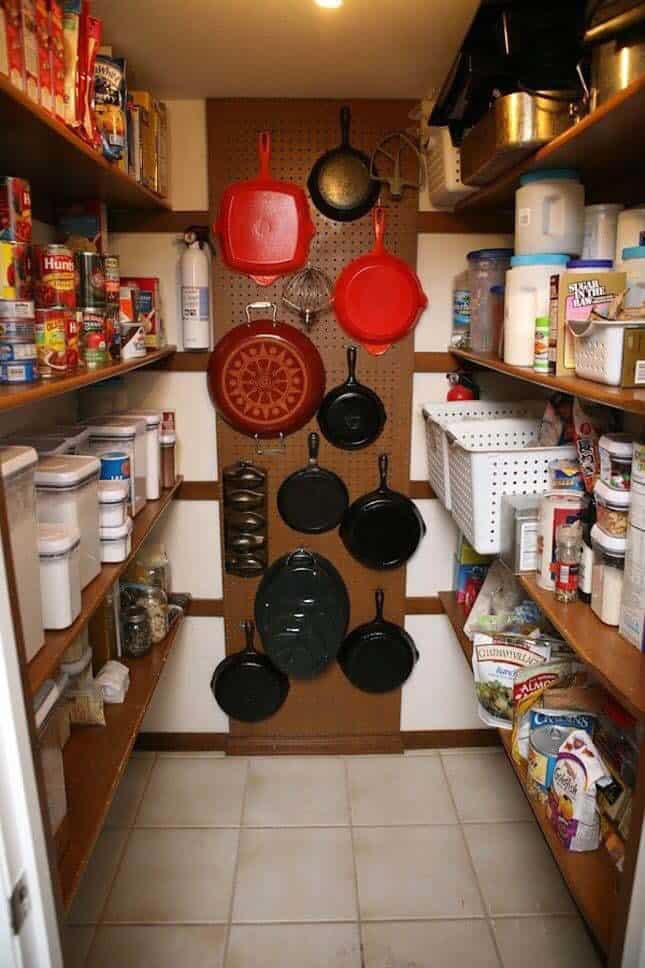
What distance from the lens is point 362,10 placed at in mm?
1634

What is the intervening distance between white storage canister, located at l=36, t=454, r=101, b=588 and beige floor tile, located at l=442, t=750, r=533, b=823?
1.58 meters

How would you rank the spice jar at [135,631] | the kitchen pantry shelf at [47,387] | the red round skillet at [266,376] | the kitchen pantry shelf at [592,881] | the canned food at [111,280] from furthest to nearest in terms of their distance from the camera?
the red round skillet at [266,376] < the spice jar at [135,631] < the canned food at [111,280] < the kitchen pantry shelf at [592,881] < the kitchen pantry shelf at [47,387]

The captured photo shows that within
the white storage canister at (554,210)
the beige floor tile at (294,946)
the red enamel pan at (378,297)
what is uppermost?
the white storage canister at (554,210)

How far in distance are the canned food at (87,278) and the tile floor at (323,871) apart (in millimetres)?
1516

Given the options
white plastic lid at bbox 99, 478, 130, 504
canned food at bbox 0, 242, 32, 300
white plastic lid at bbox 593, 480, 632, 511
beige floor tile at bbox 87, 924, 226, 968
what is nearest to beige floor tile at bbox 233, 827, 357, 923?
beige floor tile at bbox 87, 924, 226, 968

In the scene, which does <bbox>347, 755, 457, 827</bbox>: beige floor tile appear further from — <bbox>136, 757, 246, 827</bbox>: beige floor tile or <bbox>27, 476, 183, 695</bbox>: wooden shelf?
<bbox>27, 476, 183, 695</bbox>: wooden shelf

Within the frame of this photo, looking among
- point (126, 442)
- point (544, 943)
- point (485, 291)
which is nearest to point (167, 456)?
point (126, 442)

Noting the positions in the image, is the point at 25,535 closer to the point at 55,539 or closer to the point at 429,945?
the point at 55,539

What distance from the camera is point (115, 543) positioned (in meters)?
1.74

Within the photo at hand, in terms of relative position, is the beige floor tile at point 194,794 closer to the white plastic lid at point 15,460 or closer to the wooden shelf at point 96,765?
the wooden shelf at point 96,765

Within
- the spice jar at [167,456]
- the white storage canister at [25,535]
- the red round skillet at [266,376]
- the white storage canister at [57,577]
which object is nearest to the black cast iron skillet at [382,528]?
the red round skillet at [266,376]

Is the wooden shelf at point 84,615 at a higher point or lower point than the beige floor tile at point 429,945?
higher

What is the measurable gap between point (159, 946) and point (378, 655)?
3.71 feet

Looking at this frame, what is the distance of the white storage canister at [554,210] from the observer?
1.63m
